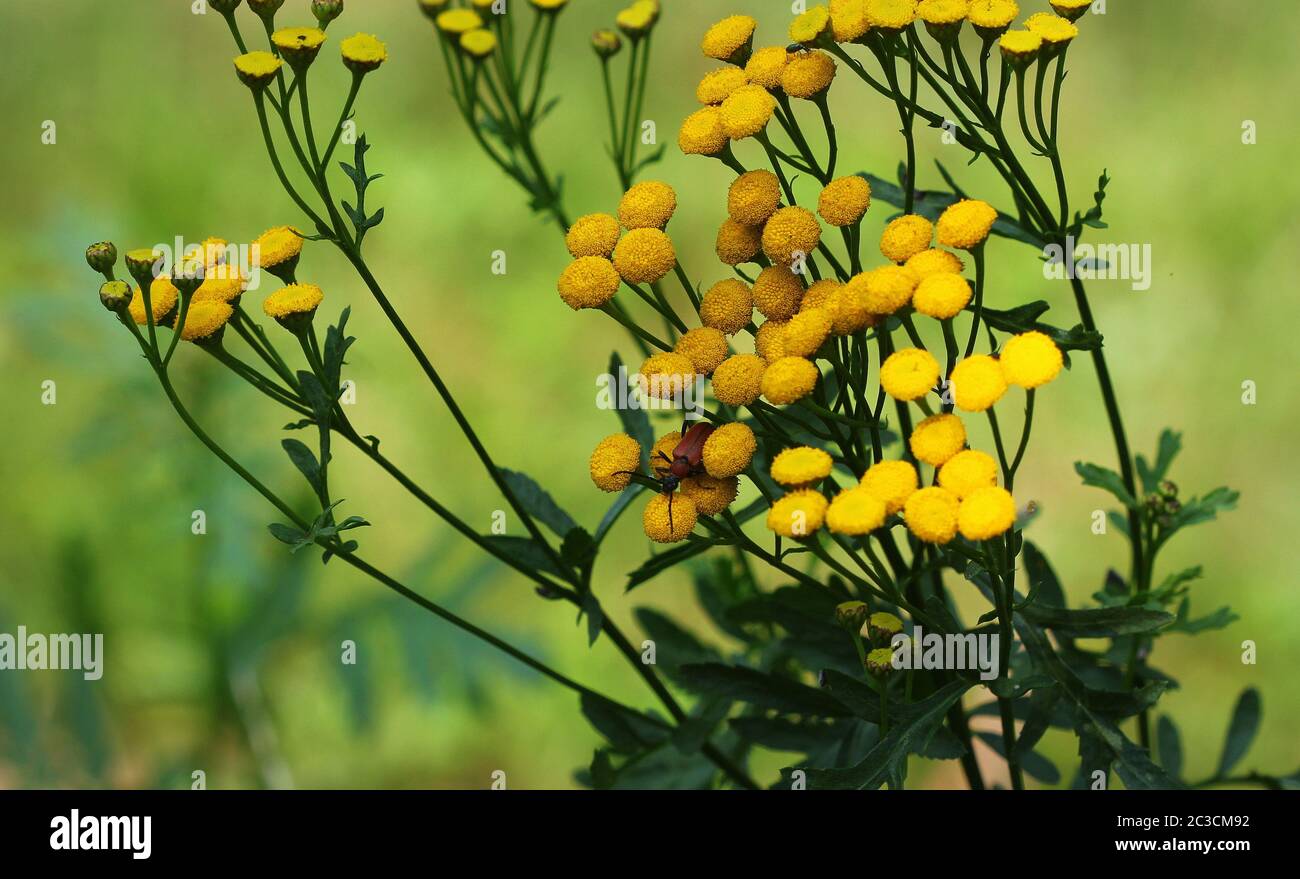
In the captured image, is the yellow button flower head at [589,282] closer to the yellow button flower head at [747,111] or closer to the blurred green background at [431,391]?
the yellow button flower head at [747,111]

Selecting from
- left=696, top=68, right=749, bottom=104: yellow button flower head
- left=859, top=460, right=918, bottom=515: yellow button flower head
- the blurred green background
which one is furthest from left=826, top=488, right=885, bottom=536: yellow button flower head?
the blurred green background

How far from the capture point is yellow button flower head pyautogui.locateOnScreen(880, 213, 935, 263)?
1.16 m

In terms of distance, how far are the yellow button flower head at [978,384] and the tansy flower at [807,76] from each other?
0.31 meters

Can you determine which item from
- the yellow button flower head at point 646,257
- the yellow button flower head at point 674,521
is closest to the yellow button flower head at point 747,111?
the yellow button flower head at point 646,257

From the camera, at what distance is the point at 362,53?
1.34 meters

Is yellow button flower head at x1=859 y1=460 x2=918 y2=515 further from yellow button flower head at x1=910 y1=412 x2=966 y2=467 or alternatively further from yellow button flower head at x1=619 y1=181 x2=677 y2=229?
yellow button flower head at x1=619 y1=181 x2=677 y2=229

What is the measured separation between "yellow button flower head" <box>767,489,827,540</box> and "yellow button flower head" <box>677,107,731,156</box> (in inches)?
13.6

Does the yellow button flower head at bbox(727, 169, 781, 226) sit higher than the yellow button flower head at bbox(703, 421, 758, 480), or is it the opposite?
the yellow button flower head at bbox(727, 169, 781, 226)

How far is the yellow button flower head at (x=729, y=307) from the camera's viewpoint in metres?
1.21

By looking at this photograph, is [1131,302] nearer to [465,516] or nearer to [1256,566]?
[1256,566]

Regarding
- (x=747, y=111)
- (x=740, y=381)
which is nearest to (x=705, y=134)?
(x=747, y=111)

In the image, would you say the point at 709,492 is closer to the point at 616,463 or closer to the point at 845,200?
the point at 616,463
